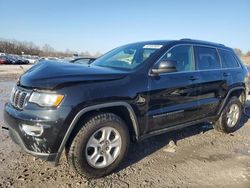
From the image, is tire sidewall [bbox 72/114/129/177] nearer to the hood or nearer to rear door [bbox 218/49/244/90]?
the hood

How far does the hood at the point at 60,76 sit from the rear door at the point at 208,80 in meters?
1.76

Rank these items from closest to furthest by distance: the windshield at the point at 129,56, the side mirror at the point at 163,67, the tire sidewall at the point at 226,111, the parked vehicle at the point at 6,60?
the side mirror at the point at 163,67
the windshield at the point at 129,56
the tire sidewall at the point at 226,111
the parked vehicle at the point at 6,60

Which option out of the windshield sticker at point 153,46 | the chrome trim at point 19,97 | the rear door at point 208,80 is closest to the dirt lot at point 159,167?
the rear door at point 208,80

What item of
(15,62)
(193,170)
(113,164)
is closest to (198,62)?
(193,170)

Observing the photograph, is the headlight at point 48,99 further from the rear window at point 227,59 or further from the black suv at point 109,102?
the rear window at point 227,59

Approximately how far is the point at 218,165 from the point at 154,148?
1093 mm

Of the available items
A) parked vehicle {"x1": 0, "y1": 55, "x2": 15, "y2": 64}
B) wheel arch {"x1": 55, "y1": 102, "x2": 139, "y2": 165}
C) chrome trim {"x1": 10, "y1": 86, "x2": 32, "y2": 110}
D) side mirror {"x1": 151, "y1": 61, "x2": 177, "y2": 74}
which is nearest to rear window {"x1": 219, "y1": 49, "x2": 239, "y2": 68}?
side mirror {"x1": 151, "y1": 61, "x2": 177, "y2": 74}

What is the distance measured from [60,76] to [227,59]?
3.89m

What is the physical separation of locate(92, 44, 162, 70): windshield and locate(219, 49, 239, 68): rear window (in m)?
1.88

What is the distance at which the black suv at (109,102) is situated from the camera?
3258 millimetres

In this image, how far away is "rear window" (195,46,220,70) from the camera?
16.6ft

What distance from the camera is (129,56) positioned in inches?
185

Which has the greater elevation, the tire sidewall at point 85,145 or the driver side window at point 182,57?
the driver side window at point 182,57

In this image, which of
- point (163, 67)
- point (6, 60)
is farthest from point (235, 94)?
point (6, 60)
